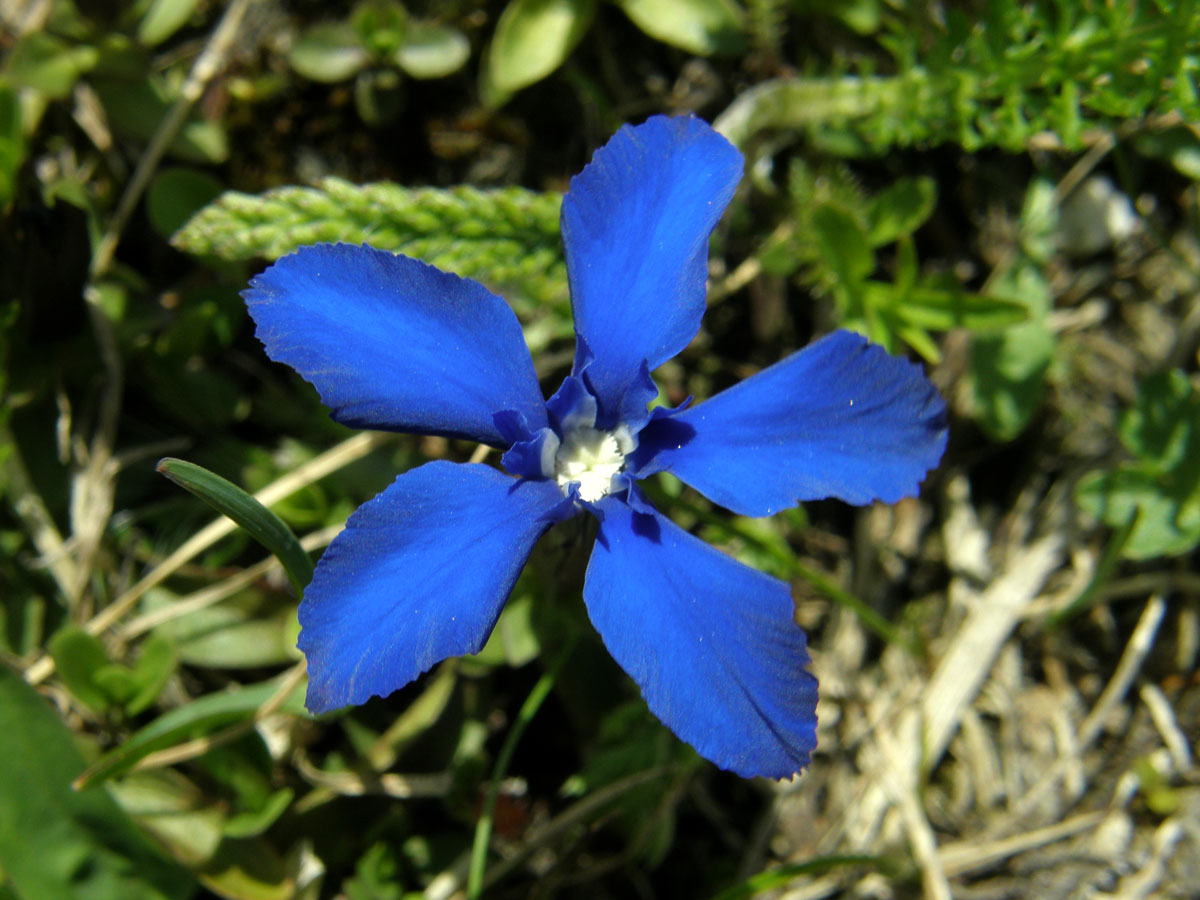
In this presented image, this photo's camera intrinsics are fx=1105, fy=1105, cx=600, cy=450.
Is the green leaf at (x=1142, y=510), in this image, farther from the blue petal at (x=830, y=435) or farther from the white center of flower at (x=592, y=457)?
the white center of flower at (x=592, y=457)

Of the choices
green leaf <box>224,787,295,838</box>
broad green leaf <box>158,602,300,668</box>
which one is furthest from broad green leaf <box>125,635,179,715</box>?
green leaf <box>224,787,295,838</box>

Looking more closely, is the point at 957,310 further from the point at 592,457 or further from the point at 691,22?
the point at 592,457

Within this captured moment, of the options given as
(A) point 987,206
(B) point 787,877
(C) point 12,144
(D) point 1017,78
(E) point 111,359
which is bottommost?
(B) point 787,877

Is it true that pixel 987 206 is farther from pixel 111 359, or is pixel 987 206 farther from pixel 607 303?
pixel 111 359

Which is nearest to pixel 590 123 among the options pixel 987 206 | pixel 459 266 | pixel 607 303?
pixel 459 266

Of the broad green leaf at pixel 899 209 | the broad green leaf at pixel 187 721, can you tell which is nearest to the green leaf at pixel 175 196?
the broad green leaf at pixel 187 721

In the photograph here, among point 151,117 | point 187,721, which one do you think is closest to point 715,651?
point 187,721
